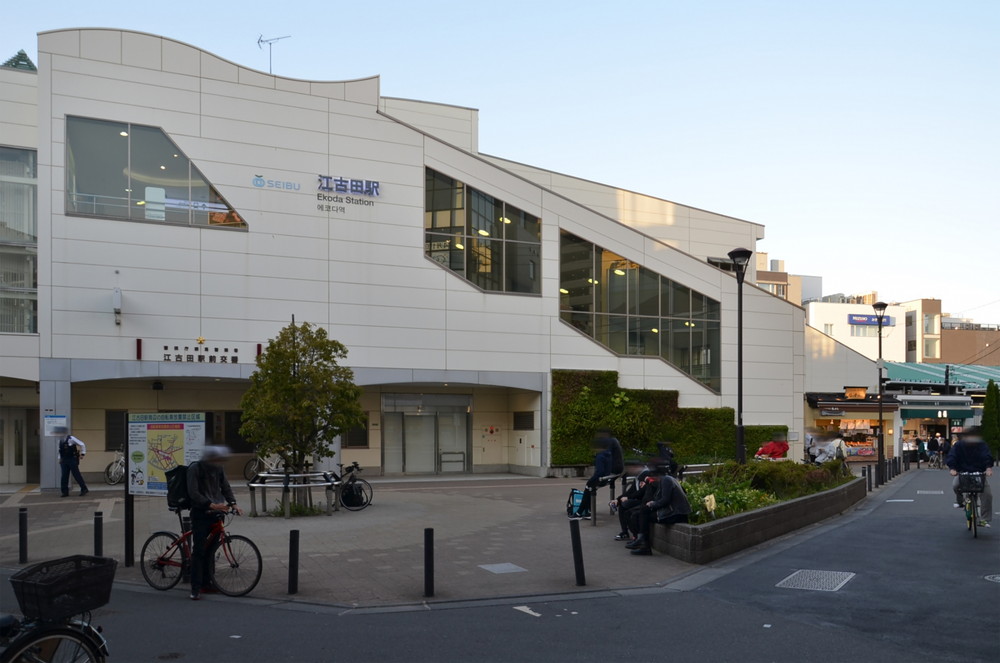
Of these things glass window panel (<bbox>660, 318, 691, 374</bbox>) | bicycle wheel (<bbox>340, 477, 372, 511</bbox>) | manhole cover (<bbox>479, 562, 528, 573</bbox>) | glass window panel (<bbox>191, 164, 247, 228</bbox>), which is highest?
glass window panel (<bbox>191, 164, 247, 228</bbox>)

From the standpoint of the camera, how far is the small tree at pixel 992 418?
50.7m

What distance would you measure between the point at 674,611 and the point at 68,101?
80.4 ft

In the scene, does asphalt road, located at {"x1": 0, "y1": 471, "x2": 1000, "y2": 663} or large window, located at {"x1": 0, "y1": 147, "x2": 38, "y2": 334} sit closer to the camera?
asphalt road, located at {"x1": 0, "y1": 471, "x2": 1000, "y2": 663}

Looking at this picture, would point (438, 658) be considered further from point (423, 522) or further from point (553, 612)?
point (423, 522)

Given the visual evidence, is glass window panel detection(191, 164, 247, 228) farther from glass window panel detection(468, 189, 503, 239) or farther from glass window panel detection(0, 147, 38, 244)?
glass window panel detection(468, 189, 503, 239)

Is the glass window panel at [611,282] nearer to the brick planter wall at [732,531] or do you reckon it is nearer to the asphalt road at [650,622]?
the brick planter wall at [732,531]

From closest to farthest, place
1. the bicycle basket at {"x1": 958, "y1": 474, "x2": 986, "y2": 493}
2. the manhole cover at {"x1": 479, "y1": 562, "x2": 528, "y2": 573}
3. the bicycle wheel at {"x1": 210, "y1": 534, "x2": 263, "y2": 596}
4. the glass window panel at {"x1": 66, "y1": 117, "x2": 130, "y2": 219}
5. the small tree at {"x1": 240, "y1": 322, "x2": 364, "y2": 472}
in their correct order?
the bicycle wheel at {"x1": 210, "y1": 534, "x2": 263, "y2": 596}
the manhole cover at {"x1": 479, "y1": 562, "x2": 528, "y2": 573}
the bicycle basket at {"x1": 958, "y1": 474, "x2": 986, "y2": 493}
the small tree at {"x1": 240, "y1": 322, "x2": 364, "y2": 472}
the glass window panel at {"x1": 66, "y1": 117, "x2": 130, "y2": 219}

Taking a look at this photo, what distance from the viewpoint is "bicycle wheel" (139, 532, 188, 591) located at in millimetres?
10422

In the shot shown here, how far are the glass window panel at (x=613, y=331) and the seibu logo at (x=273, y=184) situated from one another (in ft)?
41.4

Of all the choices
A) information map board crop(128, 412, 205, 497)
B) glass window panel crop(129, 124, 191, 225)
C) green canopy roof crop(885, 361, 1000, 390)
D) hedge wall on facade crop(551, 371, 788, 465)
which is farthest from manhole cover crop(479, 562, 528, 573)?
green canopy roof crop(885, 361, 1000, 390)

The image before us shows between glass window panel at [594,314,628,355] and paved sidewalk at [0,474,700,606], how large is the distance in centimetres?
1090

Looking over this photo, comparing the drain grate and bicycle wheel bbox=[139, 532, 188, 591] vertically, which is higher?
bicycle wheel bbox=[139, 532, 188, 591]

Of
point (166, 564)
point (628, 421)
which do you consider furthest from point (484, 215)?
point (166, 564)

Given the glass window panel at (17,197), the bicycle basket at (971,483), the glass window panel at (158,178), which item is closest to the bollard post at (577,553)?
the bicycle basket at (971,483)
